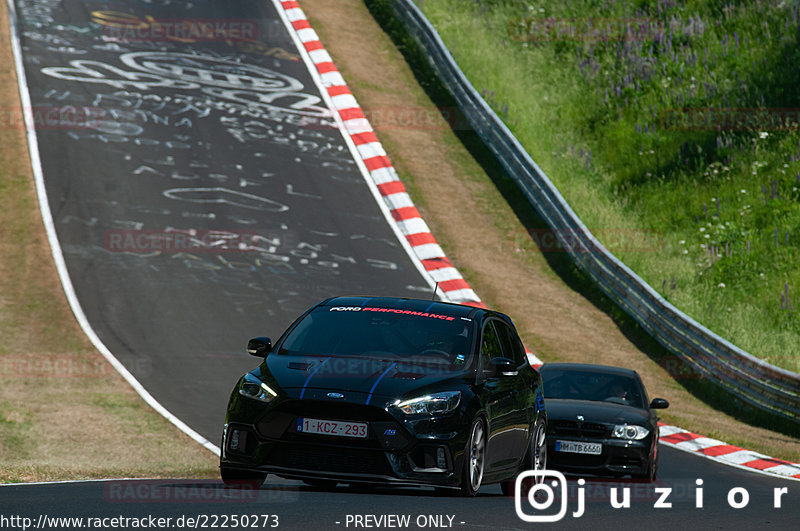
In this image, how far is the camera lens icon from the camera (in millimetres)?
9508

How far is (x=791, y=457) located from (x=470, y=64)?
19.0 metres

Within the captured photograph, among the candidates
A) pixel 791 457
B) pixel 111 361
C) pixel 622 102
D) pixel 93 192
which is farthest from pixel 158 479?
pixel 622 102

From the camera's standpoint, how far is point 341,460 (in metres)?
8.90

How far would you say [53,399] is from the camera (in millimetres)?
15383

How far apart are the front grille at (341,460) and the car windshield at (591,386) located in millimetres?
6503

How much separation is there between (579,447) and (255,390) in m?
5.50

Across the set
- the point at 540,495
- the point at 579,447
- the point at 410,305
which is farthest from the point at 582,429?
the point at 410,305

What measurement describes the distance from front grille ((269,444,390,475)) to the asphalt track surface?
296 mm

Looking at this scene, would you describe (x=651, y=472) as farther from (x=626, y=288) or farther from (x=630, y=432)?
(x=626, y=288)

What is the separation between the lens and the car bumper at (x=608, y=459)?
44.2 feet

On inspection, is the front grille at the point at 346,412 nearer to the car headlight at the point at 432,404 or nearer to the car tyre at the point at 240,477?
the car headlight at the point at 432,404

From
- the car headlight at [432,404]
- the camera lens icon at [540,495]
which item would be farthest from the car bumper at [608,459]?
the car headlight at [432,404]

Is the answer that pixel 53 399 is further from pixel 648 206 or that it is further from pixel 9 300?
pixel 648 206

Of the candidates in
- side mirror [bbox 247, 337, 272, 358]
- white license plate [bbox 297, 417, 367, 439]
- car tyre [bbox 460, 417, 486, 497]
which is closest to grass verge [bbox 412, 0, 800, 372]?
car tyre [bbox 460, 417, 486, 497]
